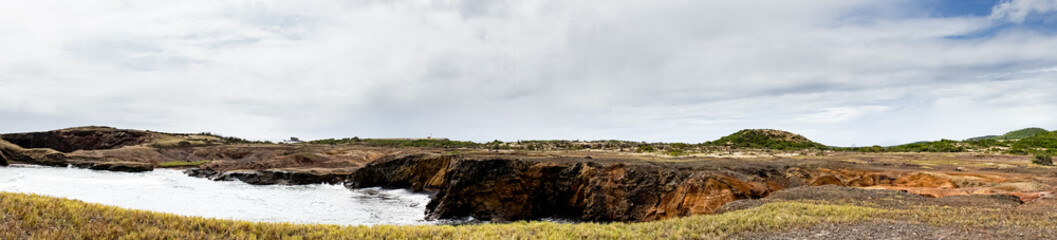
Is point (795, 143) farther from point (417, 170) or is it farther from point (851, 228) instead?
point (851, 228)

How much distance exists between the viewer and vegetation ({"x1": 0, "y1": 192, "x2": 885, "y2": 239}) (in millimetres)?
7973

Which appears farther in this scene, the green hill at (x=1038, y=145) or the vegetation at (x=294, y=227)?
the green hill at (x=1038, y=145)

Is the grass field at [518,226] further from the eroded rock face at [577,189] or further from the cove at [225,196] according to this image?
the cove at [225,196]

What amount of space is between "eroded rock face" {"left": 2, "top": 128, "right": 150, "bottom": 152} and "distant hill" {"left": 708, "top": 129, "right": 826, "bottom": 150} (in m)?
100

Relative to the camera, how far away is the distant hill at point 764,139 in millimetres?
73000

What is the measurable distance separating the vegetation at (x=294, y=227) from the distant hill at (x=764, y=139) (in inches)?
2631

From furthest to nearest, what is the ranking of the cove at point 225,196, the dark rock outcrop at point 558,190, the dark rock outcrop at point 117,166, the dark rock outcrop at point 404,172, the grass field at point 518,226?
1. the dark rock outcrop at point 117,166
2. the dark rock outcrop at point 404,172
3. the cove at point 225,196
4. the dark rock outcrop at point 558,190
5. the grass field at point 518,226

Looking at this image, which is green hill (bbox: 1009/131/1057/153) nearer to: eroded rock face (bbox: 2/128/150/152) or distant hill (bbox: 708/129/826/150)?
distant hill (bbox: 708/129/826/150)

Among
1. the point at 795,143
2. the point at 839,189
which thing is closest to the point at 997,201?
the point at 839,189


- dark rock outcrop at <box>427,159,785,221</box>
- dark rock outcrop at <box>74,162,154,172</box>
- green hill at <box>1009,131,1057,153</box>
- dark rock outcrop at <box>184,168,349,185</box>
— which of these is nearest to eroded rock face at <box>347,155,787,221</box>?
dark rock outcrop at <box>427,159,785,221</box>

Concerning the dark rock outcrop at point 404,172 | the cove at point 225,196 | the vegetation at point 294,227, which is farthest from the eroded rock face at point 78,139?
the vegetation at point 294,227

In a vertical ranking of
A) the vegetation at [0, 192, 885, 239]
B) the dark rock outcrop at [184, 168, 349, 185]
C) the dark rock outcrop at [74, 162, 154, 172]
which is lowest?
the dark rock outcrop at [184, 168, 349, 185]

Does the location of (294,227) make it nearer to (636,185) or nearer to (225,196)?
(636,185)

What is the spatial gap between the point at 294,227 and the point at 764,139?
83868 mm
